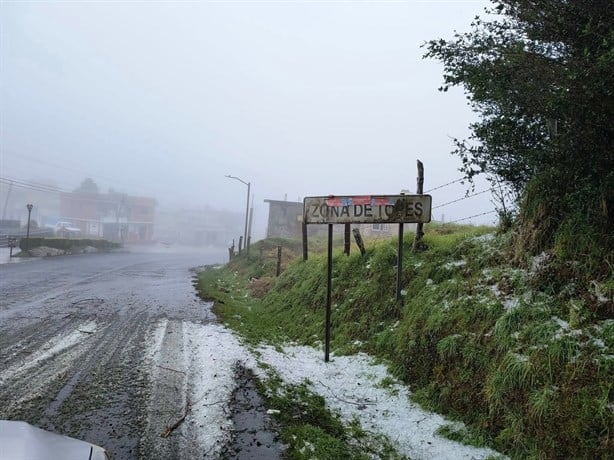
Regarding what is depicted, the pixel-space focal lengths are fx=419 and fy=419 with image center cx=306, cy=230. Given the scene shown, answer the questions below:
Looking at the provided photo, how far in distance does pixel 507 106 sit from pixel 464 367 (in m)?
3.62

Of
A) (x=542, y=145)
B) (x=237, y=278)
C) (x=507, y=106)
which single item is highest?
(x=507, y=106)

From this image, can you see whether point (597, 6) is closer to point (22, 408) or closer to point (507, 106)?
point (507, 106)

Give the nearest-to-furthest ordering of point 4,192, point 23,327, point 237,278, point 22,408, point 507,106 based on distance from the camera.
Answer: point 22,408
point 507,106
point 23,327
point 237,278
point 4,192

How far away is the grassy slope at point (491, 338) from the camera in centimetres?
365

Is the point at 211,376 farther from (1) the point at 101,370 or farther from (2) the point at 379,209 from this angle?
(2) the point at 379,209

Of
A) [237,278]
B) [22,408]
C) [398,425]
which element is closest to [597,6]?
[398,425]

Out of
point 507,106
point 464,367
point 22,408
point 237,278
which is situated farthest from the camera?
point 237,278

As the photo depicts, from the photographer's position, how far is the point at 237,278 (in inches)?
836

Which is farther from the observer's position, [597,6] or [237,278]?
[237,278]

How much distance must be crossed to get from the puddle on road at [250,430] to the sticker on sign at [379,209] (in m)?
3.18

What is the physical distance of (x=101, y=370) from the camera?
18.7ft

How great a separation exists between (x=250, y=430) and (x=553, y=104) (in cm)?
484

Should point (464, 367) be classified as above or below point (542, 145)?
below

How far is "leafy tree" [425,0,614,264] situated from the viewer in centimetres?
462
